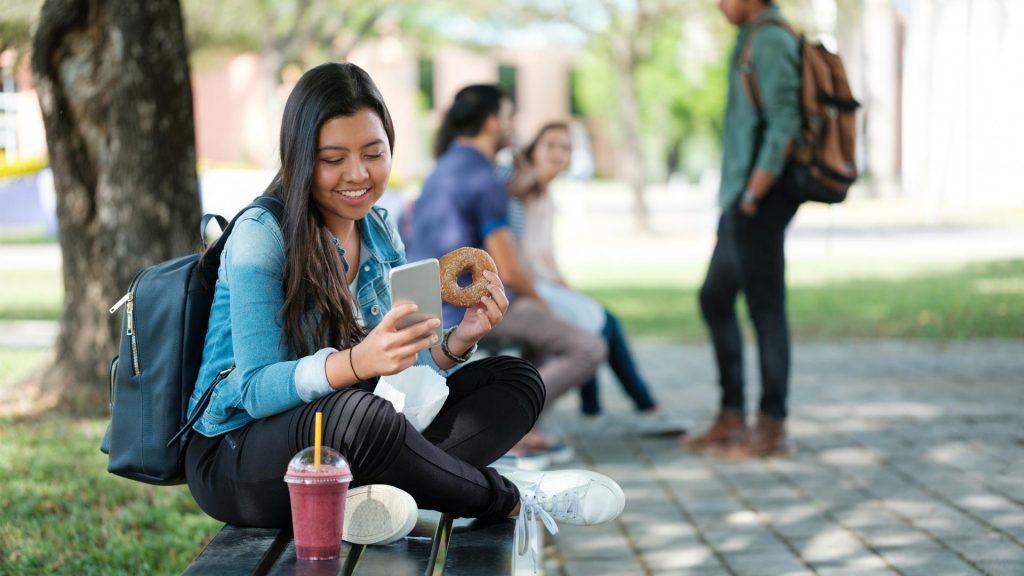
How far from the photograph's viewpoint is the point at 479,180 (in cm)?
551

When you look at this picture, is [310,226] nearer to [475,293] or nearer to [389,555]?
[475,293]

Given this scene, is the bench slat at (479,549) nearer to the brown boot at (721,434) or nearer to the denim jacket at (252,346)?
the denim jacket at (252,346)

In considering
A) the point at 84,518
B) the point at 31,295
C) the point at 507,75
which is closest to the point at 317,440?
the point at 84,518

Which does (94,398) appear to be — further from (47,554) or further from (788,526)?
(788,526)

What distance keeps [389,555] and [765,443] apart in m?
3.48

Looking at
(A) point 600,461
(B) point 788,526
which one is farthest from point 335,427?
(A) point 600,461

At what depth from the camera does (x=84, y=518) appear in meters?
4.52

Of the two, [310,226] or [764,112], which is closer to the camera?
[310,226]

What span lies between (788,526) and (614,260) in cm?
1383

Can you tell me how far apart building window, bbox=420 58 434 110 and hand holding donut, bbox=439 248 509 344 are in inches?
2258

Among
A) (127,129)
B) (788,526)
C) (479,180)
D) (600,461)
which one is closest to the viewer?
(788,526)

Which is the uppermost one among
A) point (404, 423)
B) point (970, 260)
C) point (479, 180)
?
point (479, 180)

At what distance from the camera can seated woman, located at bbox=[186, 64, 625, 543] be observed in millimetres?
2850

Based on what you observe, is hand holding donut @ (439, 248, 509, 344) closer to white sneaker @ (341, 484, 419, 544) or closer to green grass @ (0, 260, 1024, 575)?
white sneaker @ (341, 484, 419, 544)
